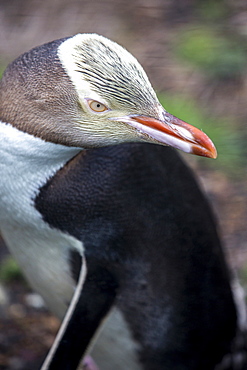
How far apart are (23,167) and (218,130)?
1728 mm

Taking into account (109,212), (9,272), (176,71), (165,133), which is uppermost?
(165,133)

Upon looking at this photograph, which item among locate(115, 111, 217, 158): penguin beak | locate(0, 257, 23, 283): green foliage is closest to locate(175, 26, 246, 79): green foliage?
locate(0, 257, 23, 283): green foliage

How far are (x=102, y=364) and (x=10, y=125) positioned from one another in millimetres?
1021

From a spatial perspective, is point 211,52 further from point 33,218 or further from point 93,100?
point 93,100

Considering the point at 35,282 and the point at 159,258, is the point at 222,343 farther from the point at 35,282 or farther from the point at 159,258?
the point at 35,282

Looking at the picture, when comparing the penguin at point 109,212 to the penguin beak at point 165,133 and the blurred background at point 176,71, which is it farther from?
the blurred background at point 176,71

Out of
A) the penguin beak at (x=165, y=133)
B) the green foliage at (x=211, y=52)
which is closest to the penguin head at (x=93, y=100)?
the penguin beak at (x=165, y=133)

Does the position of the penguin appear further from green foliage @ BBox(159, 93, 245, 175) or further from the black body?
green foliage @ BBox(159, 93, 245, 175)

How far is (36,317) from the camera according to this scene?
8.13ft

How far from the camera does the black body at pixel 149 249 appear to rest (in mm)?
1701

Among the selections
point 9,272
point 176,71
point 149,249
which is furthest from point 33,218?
point 176,71

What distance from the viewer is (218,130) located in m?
3.12

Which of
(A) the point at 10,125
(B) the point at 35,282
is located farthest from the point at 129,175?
(B) the point at 35,282

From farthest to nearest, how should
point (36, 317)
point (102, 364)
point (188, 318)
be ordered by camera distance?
1. point (36, 317)
2. point (102, 364)
3. point (188, 318)
